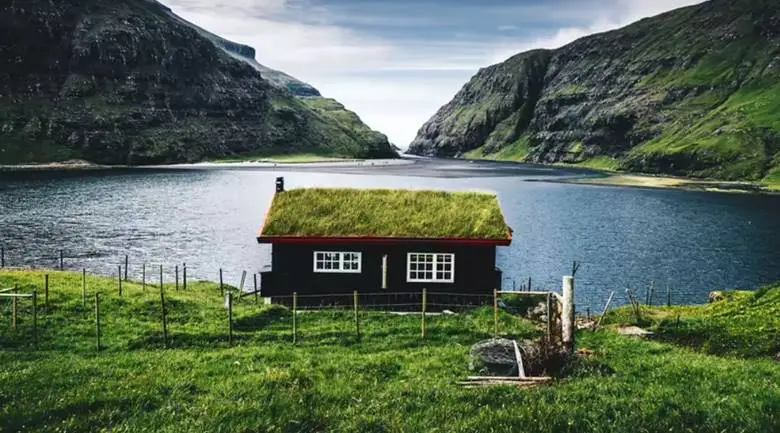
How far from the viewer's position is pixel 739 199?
156625mm

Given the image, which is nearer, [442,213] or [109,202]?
[442,213]

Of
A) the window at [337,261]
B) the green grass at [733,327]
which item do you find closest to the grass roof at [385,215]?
the window at [337,261]

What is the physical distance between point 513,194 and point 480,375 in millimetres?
149643

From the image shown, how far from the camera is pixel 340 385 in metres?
19.5

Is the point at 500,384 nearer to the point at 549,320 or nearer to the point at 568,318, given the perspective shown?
the point at 549,320

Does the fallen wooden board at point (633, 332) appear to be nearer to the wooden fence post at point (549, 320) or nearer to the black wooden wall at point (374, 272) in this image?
the black wooden wall at point (374, 272)

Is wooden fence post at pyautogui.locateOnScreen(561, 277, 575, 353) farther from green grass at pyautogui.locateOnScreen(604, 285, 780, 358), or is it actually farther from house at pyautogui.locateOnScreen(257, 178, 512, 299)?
house at pyautogui.locateOnScreen(257, 178, 512, 299)

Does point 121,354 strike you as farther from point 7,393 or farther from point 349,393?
point 349,393

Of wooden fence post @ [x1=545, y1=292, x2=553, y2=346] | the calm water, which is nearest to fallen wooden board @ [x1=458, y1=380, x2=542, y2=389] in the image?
wooden fence post @ [x1=545, y1=292, x2=553, y2=346]

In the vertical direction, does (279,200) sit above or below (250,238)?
above

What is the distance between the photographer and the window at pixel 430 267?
1658 inches

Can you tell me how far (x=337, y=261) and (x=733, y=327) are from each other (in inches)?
957

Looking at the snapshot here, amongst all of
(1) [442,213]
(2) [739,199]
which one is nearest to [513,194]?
(2) [739,199]

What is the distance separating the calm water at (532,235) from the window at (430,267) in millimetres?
19886
